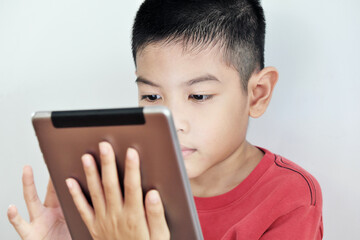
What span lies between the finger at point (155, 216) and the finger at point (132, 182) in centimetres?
2

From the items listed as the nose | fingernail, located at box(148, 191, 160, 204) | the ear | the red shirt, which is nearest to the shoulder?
the red shirt

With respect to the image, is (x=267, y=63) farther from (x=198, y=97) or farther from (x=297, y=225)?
(x=297, y=225)

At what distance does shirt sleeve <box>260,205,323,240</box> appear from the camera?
33.3 inches

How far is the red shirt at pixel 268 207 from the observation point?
0.87 metres

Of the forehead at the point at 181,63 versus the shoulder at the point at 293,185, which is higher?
the forehead at the point at 181,63

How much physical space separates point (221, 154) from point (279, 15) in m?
0.45

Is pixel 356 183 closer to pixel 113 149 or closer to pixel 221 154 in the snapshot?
pixel 221 154

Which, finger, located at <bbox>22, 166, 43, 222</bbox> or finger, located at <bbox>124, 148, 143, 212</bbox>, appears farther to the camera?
finger, located at <bbox>22, 166, 43, 222</bbox>

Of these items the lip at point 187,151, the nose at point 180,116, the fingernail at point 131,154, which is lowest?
the lip at point 187,151

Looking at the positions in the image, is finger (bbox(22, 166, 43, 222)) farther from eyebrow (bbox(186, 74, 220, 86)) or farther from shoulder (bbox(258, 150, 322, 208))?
shoulder (bbox(258, 150, 322, 208))

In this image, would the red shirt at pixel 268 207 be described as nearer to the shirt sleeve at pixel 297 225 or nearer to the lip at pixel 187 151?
the shirt sleeve at pixel 297 225

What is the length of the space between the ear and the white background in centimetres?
18

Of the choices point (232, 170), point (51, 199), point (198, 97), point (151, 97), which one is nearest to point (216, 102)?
point (198, 97)

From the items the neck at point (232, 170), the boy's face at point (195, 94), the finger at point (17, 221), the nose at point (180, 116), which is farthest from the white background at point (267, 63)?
the finger at point (17, 221)
